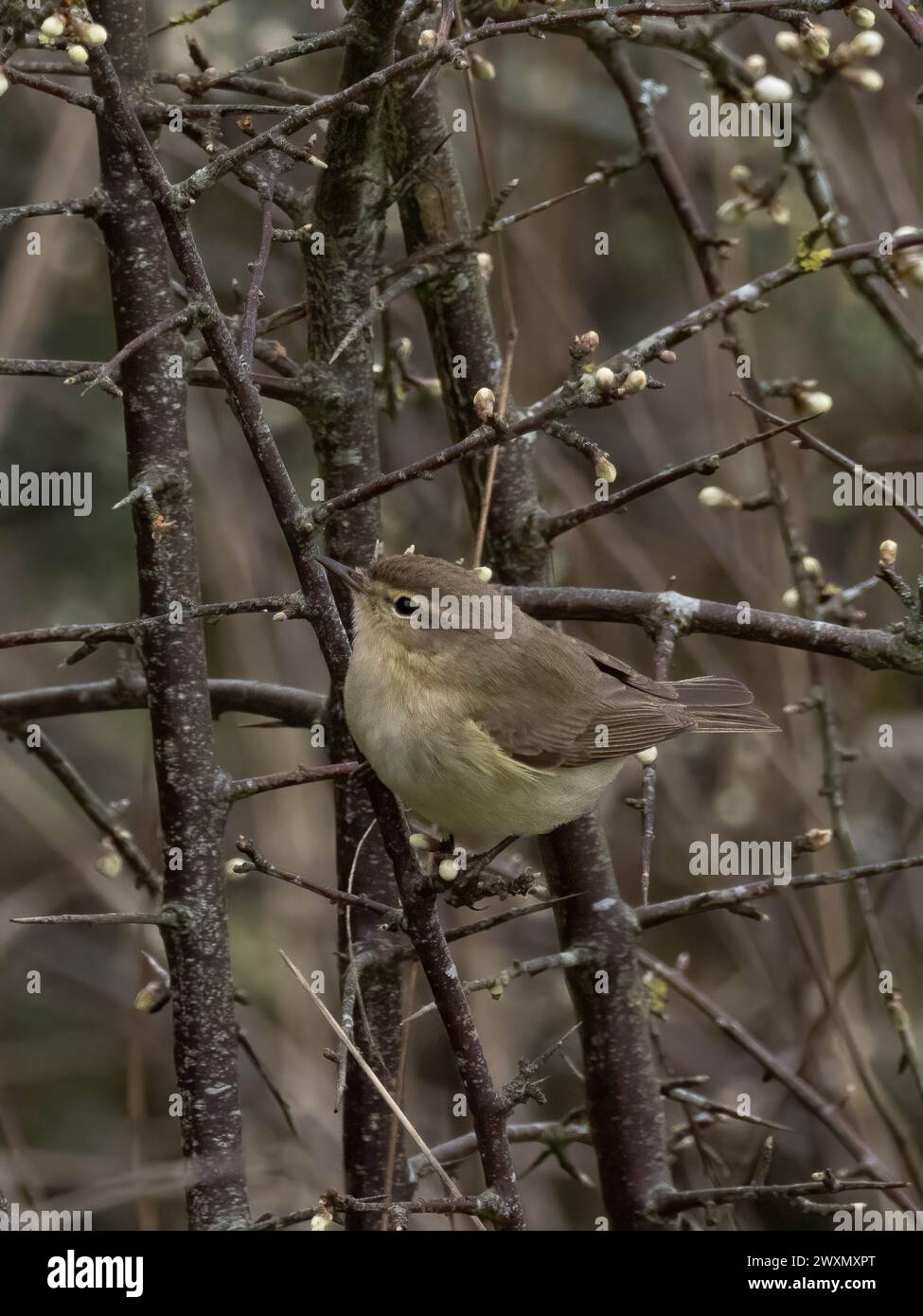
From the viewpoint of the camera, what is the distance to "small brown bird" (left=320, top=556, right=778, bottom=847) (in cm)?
279

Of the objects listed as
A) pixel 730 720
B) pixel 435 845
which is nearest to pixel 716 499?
pixel 730 720

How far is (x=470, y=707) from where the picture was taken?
305cm

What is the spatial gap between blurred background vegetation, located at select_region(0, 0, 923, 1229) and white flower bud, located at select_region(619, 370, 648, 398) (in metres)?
2.97

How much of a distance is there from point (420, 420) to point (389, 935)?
363 centimetres

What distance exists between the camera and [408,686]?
116 inches

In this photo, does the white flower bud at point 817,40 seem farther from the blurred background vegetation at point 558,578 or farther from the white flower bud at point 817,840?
the blurred background vegetation at point 558,578

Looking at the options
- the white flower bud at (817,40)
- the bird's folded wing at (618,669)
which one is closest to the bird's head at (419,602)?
the bird's folded wing at (618,669)

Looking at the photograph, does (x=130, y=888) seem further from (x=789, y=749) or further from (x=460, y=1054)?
(x=460, y=1054)

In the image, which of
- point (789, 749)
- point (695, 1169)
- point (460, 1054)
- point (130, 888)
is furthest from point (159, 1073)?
point (460, 1054)

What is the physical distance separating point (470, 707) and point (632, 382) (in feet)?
3.17

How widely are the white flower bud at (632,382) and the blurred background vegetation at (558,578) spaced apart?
9.73 ft

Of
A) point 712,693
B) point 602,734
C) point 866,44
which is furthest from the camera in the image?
point 712,693

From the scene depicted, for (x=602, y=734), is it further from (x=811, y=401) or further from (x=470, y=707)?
(x=811, y=401)

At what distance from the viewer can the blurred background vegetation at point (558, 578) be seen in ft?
18.5
